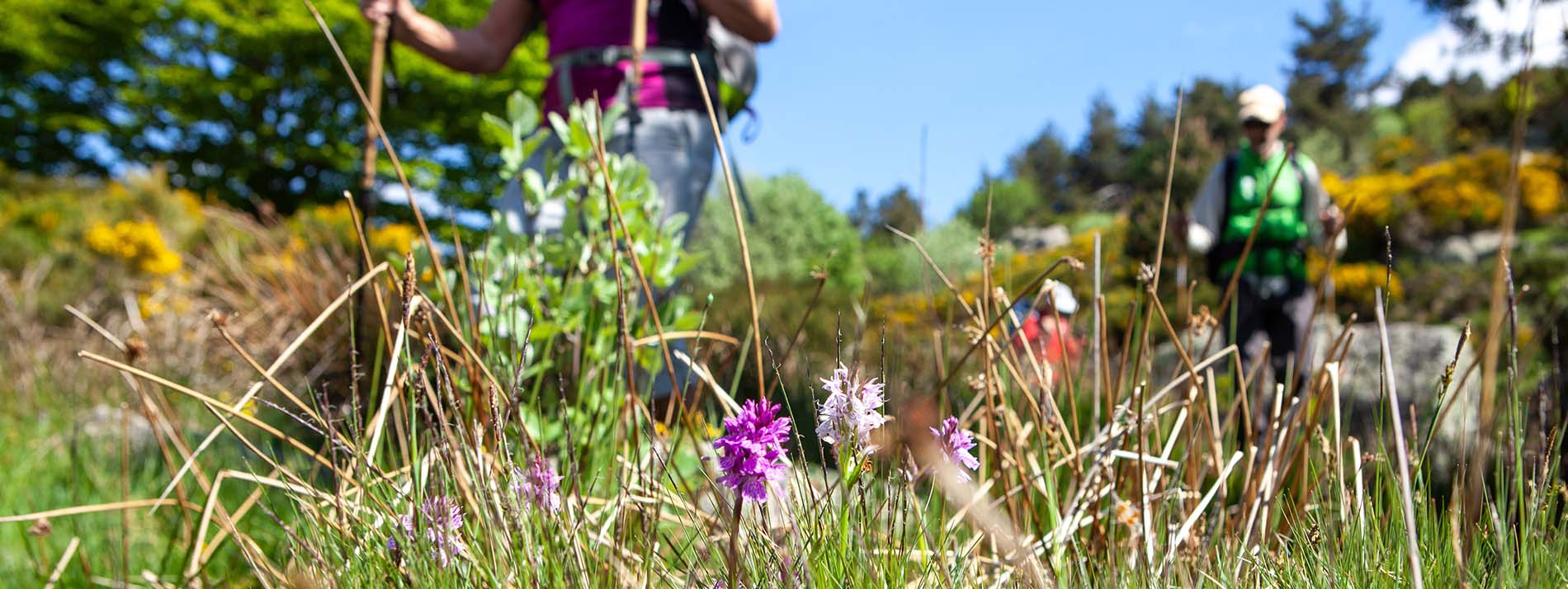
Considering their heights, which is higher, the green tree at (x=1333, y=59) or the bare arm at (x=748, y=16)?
the green tree at (x=1333, y=59)

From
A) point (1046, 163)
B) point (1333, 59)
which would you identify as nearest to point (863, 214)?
point (1046, 163)

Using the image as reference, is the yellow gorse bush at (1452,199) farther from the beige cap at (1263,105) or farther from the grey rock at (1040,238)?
the grey rock at (1040,238)

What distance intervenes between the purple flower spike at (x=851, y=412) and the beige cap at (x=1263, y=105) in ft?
11.2

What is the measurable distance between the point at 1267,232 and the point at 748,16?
8.71 ft

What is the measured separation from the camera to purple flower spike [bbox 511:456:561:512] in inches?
35.6

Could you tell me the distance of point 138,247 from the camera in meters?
6.29

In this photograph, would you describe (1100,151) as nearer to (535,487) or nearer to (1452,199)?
(1452,199)

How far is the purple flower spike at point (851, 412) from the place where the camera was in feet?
2.55

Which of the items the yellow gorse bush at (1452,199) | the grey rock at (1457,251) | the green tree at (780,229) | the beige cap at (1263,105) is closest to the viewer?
the beige cap at (1263,105)

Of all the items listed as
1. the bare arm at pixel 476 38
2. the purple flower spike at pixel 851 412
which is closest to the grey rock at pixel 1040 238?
the bare arm at pixel 476 38

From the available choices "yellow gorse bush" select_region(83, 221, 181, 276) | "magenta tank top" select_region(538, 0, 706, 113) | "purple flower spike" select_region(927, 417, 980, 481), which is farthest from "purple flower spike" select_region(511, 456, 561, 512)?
"yellow gorse bush" select_region(83, 221, 181, 276)

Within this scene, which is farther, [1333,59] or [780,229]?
[1333,59]

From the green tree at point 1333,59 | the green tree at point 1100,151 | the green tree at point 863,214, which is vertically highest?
the green tree at point 1333,59

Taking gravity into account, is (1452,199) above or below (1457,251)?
above
